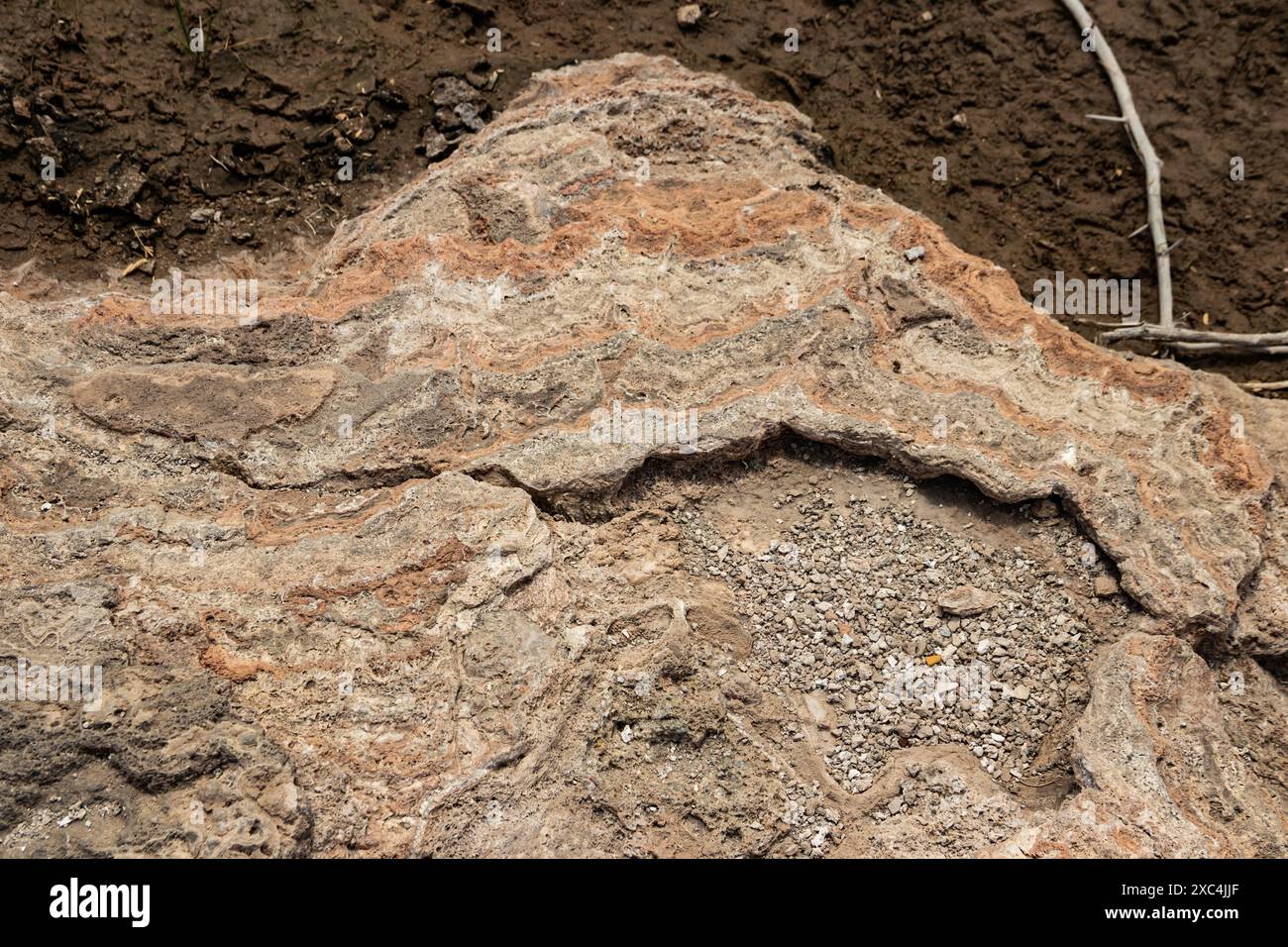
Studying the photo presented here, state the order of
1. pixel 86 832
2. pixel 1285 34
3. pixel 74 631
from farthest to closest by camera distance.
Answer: pixel 1285 34, pixel 74 631, pixel 86 832

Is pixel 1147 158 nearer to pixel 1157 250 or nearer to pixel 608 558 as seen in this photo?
pixel 1157 250

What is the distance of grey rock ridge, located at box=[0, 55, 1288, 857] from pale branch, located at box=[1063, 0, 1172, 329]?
1.68 m

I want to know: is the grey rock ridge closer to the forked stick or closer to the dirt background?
the forked stick

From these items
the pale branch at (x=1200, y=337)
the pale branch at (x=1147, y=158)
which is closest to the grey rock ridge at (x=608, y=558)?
the pale branch at (x=1200, y=337)

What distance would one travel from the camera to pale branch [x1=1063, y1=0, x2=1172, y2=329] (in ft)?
23.1

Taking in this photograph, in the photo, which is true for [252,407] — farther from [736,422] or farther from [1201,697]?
[1201,697]

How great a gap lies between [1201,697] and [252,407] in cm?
490

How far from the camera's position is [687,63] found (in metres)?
7.62

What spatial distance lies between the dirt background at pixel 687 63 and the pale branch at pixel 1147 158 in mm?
99

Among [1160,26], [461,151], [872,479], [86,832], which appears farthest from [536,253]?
[1160,26]

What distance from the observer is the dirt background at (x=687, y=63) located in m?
6.99

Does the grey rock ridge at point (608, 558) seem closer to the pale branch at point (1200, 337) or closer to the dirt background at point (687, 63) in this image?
the pale branch at point (1200, 337)

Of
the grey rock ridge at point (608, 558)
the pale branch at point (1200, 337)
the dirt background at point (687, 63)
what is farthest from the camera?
the dirt background at point (687, 63)

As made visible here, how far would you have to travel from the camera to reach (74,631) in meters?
4.34
